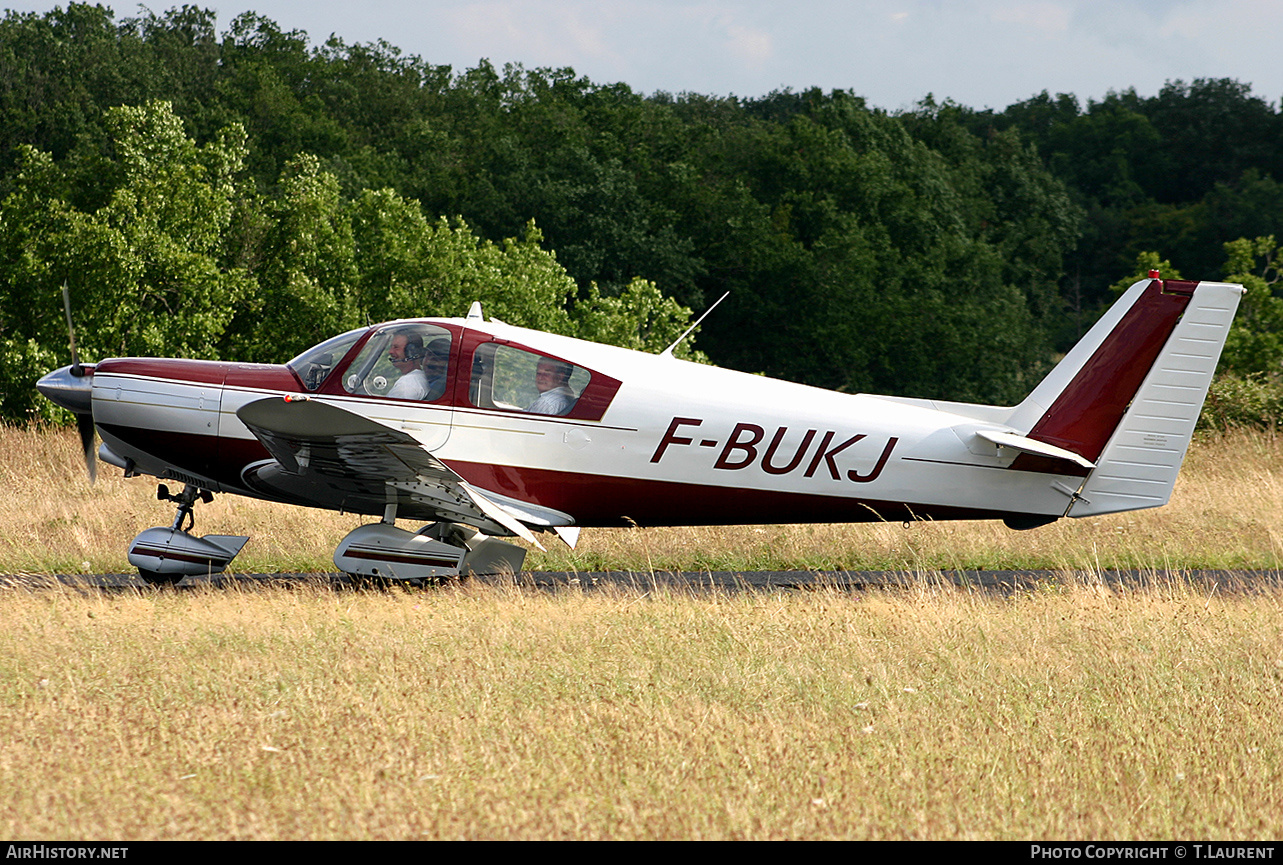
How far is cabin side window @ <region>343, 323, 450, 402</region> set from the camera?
8.78m

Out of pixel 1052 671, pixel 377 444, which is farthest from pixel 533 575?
pixel 1052 671

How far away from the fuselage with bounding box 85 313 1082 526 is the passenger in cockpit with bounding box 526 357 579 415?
5 centimetres

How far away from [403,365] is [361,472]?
0.94m

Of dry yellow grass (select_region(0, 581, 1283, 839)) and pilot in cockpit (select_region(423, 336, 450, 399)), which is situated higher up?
pilot in cockpit (select_region(423, 336, 450, 399))

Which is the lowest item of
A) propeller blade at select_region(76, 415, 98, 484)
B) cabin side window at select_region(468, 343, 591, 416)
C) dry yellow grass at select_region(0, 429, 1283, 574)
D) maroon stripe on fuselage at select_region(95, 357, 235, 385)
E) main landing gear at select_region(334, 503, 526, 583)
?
dry yellow grass at select_region(0, 429, 1283, 574)

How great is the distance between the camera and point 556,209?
49.8m

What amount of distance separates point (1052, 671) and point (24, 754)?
5062mm

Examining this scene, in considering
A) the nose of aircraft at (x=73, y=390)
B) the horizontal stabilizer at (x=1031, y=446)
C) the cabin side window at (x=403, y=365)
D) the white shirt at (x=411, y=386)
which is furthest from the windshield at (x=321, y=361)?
the horizontal stabilizer at (x=1031, y=446)

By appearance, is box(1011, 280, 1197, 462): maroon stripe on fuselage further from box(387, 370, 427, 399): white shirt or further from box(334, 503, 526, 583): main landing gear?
box(387, 370, 427, 399): white shirt

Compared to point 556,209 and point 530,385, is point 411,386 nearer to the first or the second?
point 530,385

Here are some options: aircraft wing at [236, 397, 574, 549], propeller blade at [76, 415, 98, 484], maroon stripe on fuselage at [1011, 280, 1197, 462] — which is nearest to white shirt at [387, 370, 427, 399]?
aircraft wing at [236, 397, 574, 549]

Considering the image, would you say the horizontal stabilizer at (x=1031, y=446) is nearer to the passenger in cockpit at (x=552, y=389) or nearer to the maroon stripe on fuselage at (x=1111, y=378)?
the maroon stripe on fuselage at (x=1111, y=378)

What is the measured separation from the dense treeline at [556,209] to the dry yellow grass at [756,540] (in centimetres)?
1027

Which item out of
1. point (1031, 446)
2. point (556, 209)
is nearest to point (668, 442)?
point (1031, 446)
